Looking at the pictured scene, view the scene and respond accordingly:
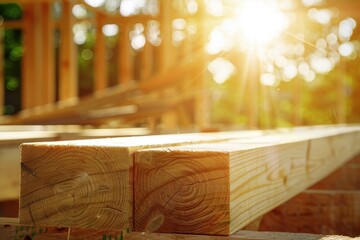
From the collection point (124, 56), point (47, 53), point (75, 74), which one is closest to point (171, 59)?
point (75, 74)

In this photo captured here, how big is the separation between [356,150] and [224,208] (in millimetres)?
2662

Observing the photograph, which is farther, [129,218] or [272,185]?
[272,185]

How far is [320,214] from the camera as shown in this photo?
2.11m

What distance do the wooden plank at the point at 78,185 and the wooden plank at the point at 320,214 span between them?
0.93 meters

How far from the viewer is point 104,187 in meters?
1.34

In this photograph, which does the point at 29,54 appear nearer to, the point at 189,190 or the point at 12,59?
the point at 189,190

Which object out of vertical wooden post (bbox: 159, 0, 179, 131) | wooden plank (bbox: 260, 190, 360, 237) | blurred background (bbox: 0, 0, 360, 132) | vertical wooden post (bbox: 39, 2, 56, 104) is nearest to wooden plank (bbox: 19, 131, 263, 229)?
wooden plank (bbox: 260, 190, 360, 237)

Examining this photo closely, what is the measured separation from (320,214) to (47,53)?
21.6ft

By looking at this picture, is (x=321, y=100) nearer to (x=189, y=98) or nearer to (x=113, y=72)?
(x=113, y=72)

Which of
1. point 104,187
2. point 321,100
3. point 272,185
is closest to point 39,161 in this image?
point 104,187

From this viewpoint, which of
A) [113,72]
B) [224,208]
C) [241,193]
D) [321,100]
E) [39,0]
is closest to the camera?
[224,208]

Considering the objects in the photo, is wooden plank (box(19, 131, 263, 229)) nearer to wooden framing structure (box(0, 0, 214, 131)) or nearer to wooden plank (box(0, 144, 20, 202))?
wooden plank (box(0, 144, 20, 202))

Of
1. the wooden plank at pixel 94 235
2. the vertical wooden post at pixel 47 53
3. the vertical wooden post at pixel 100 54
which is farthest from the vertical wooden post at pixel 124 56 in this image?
the wooden plank at pixel 94 235

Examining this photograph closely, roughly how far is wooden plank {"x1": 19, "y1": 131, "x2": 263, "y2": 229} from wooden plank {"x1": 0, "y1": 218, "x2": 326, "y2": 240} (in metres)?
0.02
